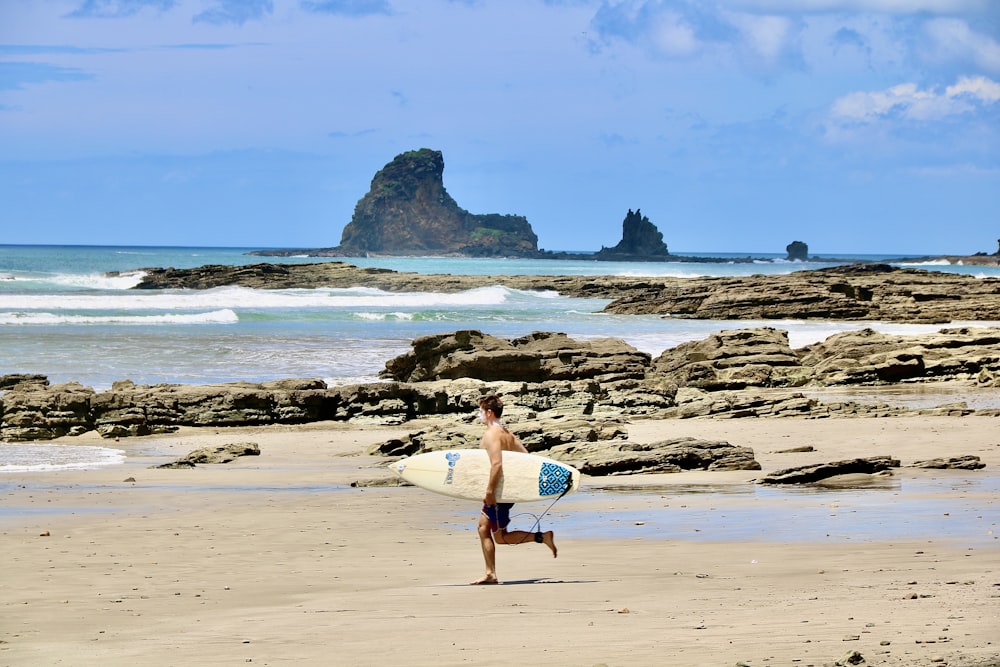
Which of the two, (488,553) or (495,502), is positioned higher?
(495,502)

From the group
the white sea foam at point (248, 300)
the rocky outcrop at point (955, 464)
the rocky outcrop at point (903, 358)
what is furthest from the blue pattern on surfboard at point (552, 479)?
the white sea foam at point (248, 300)

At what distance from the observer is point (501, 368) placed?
1975cm

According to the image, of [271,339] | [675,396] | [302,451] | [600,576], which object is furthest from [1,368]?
[600,576]

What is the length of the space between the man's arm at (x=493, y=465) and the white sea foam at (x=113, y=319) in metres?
33.4

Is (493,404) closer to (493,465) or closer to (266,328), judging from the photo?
A: (493,465)

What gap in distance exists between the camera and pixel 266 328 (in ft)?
119

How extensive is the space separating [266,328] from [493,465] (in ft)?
98.9

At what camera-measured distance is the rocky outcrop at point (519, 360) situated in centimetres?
1956

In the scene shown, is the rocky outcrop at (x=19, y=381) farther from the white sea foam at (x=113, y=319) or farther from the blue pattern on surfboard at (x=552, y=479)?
the white sea foam at (x=113, y=319)

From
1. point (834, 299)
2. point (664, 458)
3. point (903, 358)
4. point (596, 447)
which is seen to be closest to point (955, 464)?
point (664, 458)

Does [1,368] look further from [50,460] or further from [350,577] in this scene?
[350,577]

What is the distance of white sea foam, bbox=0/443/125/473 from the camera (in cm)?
1269

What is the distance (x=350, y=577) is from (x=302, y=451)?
7145mm

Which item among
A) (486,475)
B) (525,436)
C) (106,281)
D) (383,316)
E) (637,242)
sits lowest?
(525,436)
